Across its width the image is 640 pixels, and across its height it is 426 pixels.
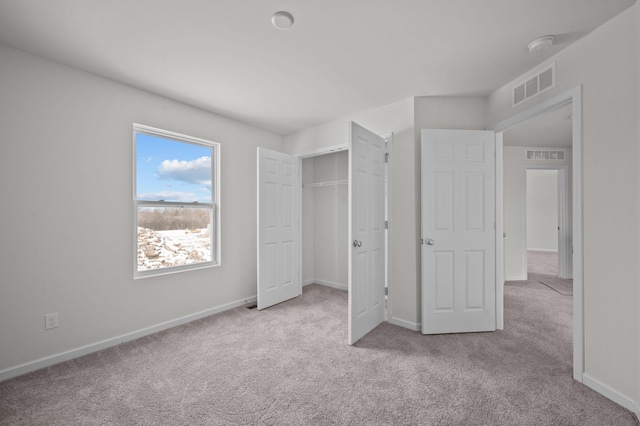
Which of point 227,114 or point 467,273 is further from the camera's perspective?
point 227,114

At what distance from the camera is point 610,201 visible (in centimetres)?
191

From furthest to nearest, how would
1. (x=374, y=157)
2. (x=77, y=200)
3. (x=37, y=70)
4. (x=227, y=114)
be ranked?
(x=227, y=114) → (x=374, y=157) → (x=77, y=200) → (x=37, y=70)

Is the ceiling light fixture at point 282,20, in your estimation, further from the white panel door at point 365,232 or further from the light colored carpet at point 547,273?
the light colored carpet at point 547,273

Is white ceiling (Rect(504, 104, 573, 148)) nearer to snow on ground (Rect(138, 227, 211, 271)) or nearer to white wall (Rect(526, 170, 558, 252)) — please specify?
white wall (Rect(526, 170, 558, 252))

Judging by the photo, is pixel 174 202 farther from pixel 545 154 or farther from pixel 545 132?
pixel 545 154

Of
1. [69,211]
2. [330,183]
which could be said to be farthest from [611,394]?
[69,211]

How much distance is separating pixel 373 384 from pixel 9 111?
352 cm

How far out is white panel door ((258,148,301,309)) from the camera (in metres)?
3.77

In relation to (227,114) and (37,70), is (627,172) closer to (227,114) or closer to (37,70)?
(227,114)

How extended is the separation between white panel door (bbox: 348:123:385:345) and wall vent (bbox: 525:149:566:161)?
4.01 metres

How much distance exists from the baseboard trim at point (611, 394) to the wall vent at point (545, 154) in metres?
4.59

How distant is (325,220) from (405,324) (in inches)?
89.5

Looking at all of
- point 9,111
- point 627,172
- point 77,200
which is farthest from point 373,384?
point 9,111

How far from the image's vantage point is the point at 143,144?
121 inches
